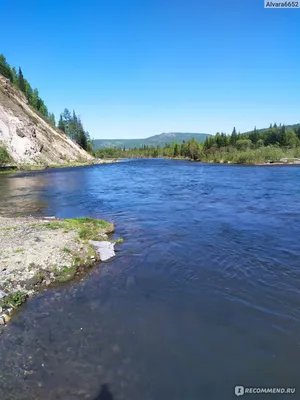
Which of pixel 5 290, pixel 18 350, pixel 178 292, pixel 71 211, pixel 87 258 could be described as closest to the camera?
pixel 18 350

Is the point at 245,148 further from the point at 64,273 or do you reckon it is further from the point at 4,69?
the point at 64,273

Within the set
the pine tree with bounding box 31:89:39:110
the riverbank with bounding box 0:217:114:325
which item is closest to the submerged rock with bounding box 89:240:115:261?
the riverbank with bounding box 0:217:114:325

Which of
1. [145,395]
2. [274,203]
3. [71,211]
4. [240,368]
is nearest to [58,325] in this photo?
[145,395]

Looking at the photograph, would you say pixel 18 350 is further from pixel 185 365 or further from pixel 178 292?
pixel 178 292

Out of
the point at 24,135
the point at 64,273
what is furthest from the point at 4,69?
the point at 64,273

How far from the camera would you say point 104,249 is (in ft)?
49.8

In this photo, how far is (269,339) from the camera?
27.7ft

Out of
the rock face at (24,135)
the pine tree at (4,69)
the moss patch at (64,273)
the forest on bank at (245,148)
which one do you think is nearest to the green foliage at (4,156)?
the rock face at (24,135)

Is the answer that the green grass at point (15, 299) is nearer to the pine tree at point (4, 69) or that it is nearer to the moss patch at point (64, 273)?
the moss patch at point (64, 273)

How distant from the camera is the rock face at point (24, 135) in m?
80.2

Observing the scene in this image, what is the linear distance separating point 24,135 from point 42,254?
8070 cm

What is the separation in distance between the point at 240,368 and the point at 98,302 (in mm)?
5313

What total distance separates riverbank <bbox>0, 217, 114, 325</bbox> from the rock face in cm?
7048

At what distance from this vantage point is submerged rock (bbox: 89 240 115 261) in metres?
14.4
